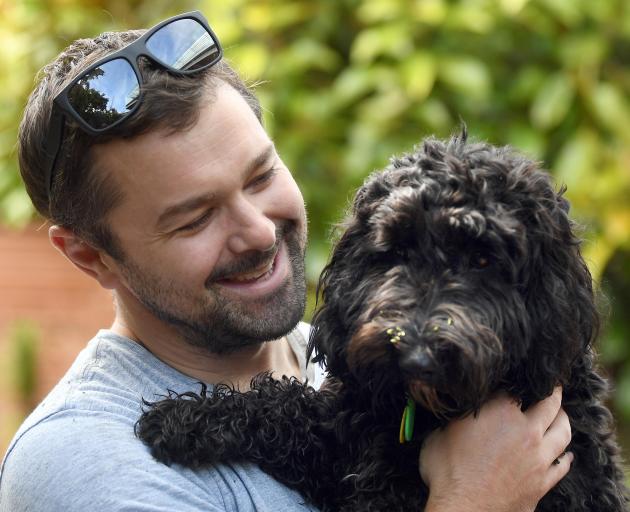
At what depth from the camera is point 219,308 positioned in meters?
2.80

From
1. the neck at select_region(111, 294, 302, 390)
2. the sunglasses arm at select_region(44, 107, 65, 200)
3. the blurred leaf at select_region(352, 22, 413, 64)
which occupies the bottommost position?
the blurred leaf at select_region(352, 22, 413, 64)

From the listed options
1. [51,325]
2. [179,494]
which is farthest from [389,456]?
[51,325]

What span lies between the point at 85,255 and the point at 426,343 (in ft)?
4.12

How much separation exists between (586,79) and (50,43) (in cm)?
376

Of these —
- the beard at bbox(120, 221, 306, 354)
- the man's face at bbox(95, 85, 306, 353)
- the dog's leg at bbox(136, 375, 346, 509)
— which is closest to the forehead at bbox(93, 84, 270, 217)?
the man's face at bbox(95, 85, 306, 353)

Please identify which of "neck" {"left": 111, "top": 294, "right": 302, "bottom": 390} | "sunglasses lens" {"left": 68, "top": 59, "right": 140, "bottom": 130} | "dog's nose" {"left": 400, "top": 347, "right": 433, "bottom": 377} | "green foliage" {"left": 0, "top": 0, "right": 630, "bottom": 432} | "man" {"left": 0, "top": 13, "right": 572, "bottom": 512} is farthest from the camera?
"green foliage" {"left": 0, "top": 0, "right": 630, "bottom": 432}

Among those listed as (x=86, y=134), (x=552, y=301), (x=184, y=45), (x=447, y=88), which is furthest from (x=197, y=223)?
(x=447, y=88)

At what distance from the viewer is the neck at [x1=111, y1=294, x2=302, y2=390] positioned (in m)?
2.90

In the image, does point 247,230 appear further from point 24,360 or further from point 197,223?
point 24,360

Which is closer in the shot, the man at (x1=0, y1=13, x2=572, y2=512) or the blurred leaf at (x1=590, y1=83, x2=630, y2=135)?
the man at (x1=0, y1=13, x2=572, y2=512)

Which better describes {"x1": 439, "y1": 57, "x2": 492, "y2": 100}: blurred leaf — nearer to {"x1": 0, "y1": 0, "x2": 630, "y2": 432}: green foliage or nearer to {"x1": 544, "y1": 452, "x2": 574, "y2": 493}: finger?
{"x1": 0, "y1": 0, "x2": 630, "y2": 432}: green foliage

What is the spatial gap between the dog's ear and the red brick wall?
16.0 feet

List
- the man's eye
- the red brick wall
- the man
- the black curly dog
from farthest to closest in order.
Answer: the red brick wall → the man's eye → the man → the black curly dog

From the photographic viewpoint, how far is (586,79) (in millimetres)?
5645
